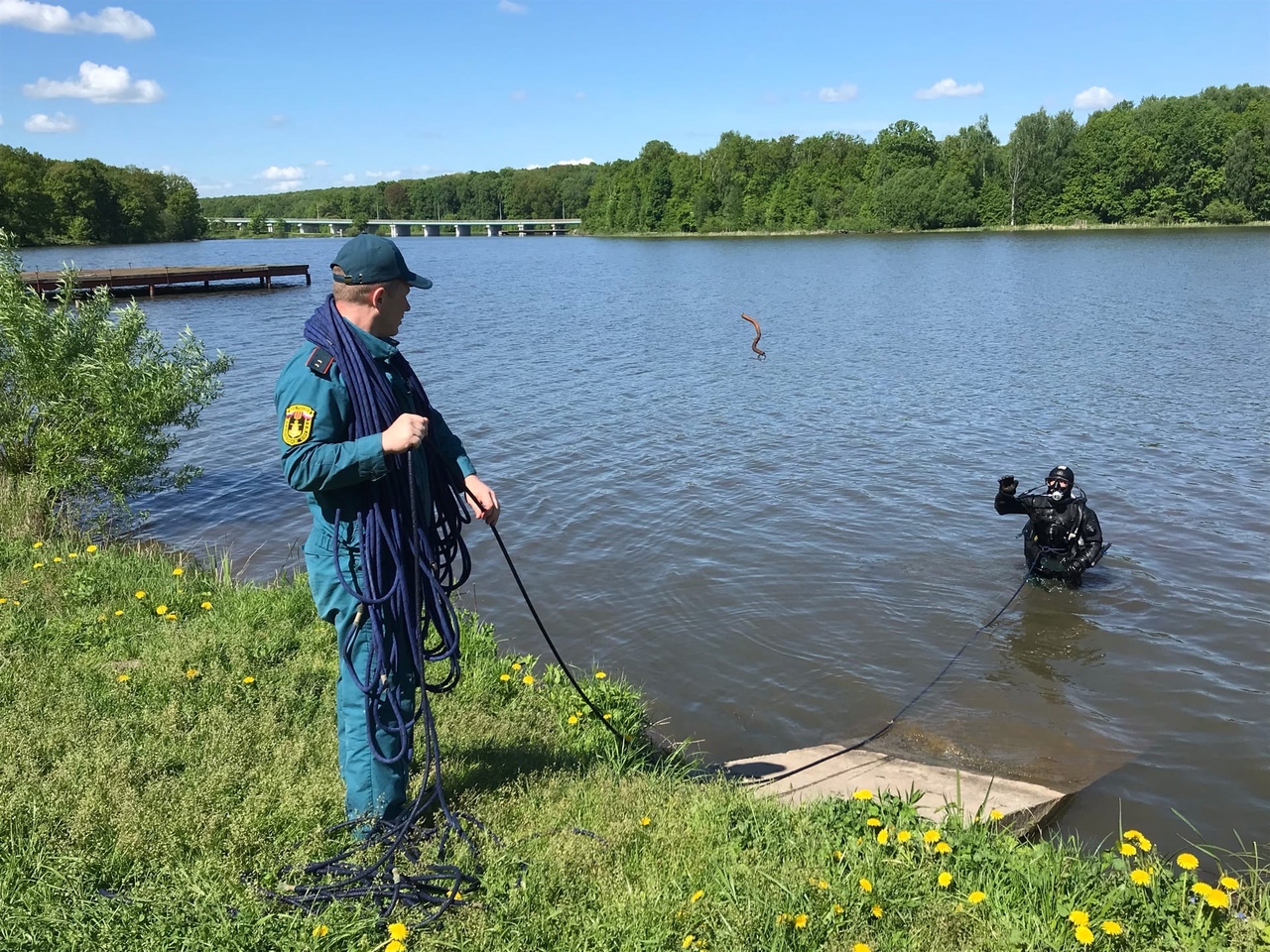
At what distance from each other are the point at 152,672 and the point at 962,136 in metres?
134

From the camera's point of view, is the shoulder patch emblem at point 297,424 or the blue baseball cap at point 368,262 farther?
the blue baseball cap at point 368,262

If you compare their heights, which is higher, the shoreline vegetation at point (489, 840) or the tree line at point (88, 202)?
the tree line at point (88, 202)

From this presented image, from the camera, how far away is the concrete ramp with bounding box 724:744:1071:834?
222 inches

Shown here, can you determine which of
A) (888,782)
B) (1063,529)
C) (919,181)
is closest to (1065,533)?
(1063,529)

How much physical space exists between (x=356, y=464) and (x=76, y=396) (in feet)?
31.2

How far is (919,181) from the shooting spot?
360ft

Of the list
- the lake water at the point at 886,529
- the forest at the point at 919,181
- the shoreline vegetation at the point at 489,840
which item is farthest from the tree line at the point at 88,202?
the shoreline vegetation at the point at 489,840

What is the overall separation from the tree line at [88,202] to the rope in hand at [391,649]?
109 m

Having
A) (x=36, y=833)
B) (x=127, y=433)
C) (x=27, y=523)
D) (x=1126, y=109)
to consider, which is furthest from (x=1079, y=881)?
(x=1126, y=109)

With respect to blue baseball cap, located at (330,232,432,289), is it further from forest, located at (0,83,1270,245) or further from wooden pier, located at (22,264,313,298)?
forest, located at (0,83,1270,245)

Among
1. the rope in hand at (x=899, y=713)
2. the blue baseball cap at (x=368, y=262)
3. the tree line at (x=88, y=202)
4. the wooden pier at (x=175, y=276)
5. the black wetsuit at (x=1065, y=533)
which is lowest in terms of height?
the rope in hand at (x=899, y=713)

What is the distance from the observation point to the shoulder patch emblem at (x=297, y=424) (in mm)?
3666

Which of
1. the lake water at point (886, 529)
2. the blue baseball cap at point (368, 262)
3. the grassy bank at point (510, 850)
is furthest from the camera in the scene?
the lake water at point (886, 529)

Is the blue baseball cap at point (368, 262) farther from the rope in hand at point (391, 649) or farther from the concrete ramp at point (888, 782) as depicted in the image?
the concrete ramp at point (888, 782)
